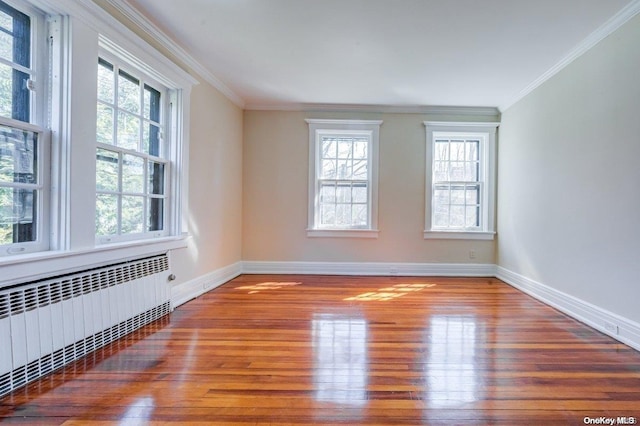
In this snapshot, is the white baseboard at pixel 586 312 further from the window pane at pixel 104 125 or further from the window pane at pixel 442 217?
the window pane at pixel 104 125

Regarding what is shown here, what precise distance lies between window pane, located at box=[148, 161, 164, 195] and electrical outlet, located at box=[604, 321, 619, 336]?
409 cm

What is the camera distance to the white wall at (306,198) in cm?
469

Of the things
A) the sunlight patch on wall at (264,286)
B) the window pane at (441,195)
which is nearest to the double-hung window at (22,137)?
the sunlight patch on wall at (264,286)

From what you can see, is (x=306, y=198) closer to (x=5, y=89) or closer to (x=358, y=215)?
(x=358, y=215)

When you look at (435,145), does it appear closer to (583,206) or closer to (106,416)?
(583,206)

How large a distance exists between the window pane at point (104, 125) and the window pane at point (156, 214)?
699mm

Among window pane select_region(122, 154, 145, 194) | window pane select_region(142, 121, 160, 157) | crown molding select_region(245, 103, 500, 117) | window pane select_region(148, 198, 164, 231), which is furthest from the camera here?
crown molding select_region(245, 103, 500, 117)

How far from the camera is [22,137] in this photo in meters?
1.85

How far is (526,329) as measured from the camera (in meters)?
2.65

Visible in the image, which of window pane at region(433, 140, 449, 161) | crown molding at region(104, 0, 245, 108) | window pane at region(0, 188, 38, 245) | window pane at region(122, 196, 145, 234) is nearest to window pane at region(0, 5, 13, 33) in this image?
crown molding at region(104, 0, 245, 108)

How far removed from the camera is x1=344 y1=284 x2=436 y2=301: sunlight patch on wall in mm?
3518

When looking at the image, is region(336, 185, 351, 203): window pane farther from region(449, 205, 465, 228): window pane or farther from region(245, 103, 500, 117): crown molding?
region(449, 205, 465, 228): window pane

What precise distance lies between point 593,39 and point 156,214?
4264mm

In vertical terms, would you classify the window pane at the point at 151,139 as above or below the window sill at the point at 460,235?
above
